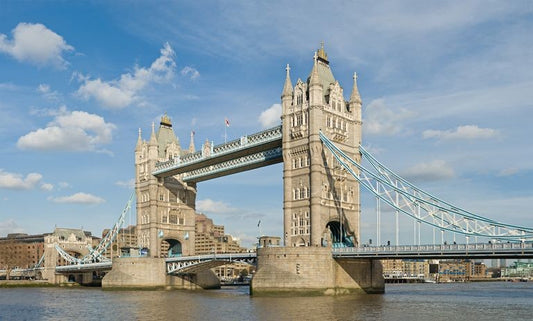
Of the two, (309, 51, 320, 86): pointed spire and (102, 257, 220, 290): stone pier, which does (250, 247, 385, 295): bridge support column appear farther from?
(102, 257, 220, 290): stone pier

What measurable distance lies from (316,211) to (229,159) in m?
23.4

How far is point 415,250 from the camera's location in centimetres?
6662

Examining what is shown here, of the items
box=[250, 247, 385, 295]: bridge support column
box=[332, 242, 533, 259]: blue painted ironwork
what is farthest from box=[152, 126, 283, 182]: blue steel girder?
box=[332, 242, 533, 259]: blue painted ironwork

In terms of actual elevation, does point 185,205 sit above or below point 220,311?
above

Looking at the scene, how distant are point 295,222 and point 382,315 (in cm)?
2879

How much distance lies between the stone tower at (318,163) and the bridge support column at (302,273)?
417cm

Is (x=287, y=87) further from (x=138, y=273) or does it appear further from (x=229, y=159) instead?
(x=138, y=273)

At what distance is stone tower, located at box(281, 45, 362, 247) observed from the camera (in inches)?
3083

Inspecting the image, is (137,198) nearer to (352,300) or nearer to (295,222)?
(295,222)

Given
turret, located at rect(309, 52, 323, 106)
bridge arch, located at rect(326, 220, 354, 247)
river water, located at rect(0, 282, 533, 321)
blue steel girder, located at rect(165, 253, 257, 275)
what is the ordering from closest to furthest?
river water, located at rect(0, 282, 533, 321)
turret, located at rect(309, 52, 323, 106)
bridge arch, located at rect(326, 220, 354, 247)
blue steel girder, located at rect(165, 253, 257, 275)

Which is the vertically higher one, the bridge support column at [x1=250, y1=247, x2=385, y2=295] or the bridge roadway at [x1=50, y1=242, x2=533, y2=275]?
the bridge roadway at [x1=50, y1=242, x2=533, y2=275]

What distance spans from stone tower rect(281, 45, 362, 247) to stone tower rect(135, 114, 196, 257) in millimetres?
34881

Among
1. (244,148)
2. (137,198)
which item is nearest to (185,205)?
(137,198)

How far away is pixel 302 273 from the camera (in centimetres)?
7138
